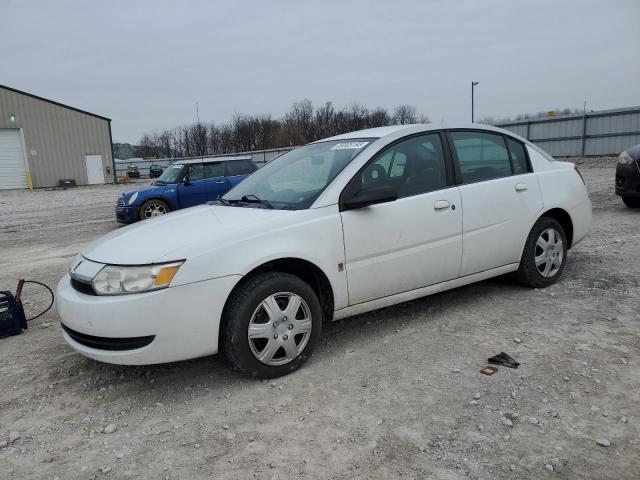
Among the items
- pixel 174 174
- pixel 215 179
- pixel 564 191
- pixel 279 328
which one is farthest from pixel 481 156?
pixel 174 174

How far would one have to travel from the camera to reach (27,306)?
5.12 m

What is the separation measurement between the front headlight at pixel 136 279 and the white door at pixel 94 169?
35.9 m

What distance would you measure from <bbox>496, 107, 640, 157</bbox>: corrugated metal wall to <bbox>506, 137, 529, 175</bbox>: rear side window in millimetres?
22152

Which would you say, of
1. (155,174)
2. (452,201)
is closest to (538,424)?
(452,201)

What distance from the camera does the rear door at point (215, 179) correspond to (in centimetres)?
1154

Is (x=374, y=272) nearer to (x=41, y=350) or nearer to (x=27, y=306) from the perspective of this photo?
(x=41, y=350)

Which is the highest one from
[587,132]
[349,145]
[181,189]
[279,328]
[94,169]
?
[587,132]

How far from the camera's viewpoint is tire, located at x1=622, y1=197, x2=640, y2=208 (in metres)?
8.80

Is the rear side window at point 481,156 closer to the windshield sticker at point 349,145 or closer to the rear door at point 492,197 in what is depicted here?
the rear door at point 492,197

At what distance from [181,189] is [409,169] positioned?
28.3 feet

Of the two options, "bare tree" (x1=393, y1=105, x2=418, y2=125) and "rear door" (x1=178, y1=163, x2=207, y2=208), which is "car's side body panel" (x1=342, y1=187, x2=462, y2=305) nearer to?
"rear door" (x1=178, y1=163, x2=207, y2=208)

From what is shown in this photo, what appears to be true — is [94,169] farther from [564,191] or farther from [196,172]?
[564,191]

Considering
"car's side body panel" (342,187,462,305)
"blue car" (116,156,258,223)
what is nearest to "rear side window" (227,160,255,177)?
"blue car" (116,156,258,223)

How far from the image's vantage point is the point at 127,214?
11.2 metres
